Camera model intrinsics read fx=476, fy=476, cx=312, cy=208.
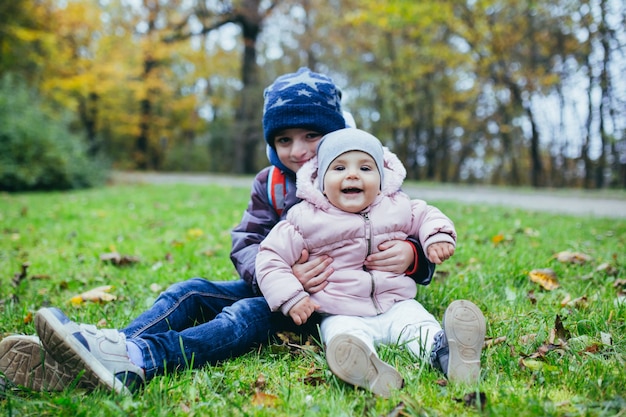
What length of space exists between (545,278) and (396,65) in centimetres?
1518

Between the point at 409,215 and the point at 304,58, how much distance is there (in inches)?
718

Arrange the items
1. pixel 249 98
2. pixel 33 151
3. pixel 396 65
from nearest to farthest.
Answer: pixel 33 151, pixel 396 65, pixel 249 98

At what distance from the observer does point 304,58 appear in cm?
1950

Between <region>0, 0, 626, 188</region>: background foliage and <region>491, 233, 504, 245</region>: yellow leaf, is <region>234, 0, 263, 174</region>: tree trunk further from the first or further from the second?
<region>491, 233, 504, 245</region>: yellow leaf

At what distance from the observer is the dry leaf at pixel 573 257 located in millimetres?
3559

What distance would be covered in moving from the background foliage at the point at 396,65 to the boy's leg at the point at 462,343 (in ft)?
41.8

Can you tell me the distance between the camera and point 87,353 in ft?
5.63

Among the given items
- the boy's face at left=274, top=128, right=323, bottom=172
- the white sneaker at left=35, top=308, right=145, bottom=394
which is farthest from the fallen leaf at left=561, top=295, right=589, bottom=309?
the white sneaker at left=35, top=308, right=145, bottom=394

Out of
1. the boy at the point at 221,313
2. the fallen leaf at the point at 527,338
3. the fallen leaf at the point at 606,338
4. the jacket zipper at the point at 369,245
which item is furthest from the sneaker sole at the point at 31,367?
the fallen leaf at the point at 606,338

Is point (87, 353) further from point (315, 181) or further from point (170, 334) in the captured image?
point (315, 181)

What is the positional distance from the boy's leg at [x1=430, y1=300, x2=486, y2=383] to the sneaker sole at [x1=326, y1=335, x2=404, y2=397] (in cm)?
22

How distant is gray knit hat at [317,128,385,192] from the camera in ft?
7.41

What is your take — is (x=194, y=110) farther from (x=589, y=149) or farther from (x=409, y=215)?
(x=409, y=215)

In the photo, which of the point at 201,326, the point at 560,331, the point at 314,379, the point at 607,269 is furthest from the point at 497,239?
the point at 201,326
